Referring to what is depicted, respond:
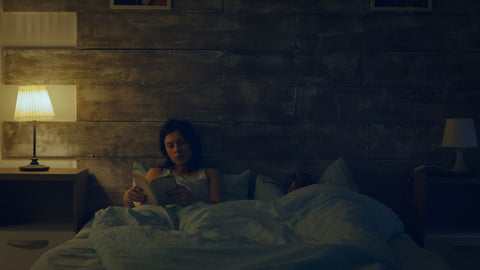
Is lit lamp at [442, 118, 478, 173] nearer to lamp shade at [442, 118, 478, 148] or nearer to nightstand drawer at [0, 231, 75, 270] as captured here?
lamp shade at [442, 118, 478, 148]

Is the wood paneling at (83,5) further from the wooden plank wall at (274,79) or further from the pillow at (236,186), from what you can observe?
the pillow at (236,186)

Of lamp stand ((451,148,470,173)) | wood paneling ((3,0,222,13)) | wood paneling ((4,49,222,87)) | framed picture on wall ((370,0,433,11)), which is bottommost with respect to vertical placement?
lamp stand ((451,148,470,173))

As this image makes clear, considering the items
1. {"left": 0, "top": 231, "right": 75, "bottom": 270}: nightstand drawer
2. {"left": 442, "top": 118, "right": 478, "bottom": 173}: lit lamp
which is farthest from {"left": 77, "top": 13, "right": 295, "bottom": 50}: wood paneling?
{"left": 0, "top": 231, "right": 75, "bottom": 270}: nightstand drawer

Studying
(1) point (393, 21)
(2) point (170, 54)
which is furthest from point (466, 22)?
(2) point (170, 54)

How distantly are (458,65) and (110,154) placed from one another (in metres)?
2.23

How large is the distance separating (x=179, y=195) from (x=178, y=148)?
0.39 metres

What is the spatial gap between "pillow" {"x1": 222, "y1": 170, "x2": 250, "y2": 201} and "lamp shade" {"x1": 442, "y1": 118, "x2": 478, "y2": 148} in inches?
45.9

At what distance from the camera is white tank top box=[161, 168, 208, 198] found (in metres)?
2.29

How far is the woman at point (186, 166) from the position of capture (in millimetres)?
2316

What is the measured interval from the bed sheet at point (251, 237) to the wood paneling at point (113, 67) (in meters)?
0.89

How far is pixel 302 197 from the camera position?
190cm

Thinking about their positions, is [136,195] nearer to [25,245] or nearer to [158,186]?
[158,186]

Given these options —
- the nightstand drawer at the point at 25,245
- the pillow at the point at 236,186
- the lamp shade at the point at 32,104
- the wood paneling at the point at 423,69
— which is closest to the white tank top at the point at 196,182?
the pillow at the point at 236,186

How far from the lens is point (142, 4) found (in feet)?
8.41
